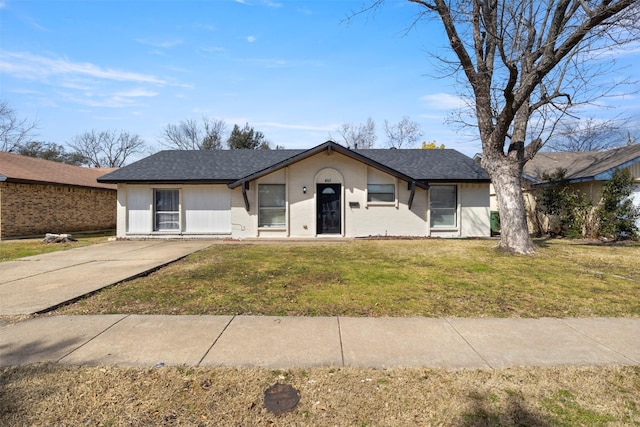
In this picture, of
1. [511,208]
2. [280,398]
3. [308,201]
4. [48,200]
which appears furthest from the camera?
[48,200]

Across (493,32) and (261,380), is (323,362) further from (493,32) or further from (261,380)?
(493,32)

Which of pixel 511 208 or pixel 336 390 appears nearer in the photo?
pixel 336 390

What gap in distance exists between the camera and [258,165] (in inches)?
664

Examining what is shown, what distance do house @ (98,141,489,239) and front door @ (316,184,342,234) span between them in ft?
0.15

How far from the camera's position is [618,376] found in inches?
125

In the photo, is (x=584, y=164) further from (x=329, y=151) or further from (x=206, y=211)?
(x=206, y=211)

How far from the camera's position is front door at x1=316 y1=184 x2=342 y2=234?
1477cm

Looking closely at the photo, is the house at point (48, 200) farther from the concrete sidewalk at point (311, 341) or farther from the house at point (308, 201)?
the concrete sidewalk at point (311, 341)

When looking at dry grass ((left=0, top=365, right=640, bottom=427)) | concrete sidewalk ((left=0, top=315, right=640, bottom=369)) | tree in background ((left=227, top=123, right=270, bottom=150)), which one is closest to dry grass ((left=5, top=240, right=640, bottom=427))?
dry grass ((left=0, top=365, right=640, bottom=427))

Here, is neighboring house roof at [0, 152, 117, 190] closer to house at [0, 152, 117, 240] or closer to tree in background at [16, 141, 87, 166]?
house at [0, 152, 117, 240]

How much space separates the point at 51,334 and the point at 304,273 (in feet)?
14.9

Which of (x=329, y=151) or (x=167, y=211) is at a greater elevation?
(x=329, y=151)

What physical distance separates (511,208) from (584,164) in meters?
11.0

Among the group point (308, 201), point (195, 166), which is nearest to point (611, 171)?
point (308, 201)
